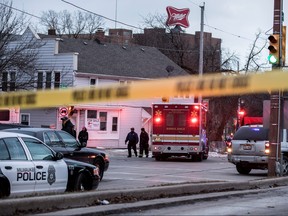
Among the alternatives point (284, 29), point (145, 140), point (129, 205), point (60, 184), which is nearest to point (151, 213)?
point (129, 205)

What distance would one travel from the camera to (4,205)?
984 cm

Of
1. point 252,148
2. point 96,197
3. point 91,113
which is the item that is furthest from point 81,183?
point 91,113

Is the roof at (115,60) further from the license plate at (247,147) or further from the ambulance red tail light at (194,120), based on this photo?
the license plate at (247,147)

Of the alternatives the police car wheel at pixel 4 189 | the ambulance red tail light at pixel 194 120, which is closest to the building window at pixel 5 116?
the ambulance red tail light at pixel 194 120

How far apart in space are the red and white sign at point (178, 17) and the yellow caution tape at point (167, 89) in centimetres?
3758

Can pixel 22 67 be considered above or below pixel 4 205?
above

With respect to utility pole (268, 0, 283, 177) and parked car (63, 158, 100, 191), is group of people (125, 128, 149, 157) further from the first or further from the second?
parked car (63, 158, 100, 191)

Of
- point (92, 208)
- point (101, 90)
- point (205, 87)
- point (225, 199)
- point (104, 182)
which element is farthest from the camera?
point (104, 182)

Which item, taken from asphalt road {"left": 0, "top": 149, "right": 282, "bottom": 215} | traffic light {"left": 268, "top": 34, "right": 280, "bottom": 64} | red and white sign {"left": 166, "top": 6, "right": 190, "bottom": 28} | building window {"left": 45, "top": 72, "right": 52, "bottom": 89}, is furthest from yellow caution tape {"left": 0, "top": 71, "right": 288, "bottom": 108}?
red and white sign {"left": 166, "top": 6, "right": 190, "bottom": 28}

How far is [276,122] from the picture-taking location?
19516 mm

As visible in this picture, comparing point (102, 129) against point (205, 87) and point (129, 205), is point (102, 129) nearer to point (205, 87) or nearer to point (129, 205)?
point (129, 205)

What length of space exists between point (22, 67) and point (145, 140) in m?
8.30

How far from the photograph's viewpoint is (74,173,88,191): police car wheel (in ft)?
42.8

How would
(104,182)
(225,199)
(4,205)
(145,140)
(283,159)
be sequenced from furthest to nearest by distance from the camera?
1. (145,140)
2. (283,159)
3. (104,182)
4. (225,199)
5. (4,205)
